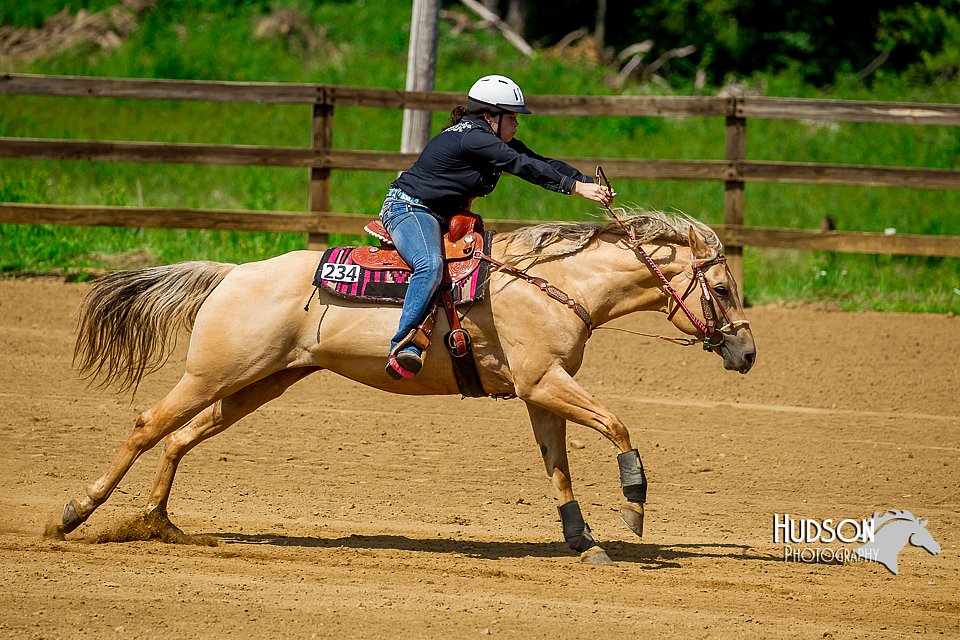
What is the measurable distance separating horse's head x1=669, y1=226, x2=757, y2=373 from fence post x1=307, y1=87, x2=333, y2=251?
604cm

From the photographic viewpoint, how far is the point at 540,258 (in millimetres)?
6484

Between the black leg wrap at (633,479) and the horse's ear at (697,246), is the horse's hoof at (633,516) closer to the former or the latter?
the black leg wrap at (633,479)

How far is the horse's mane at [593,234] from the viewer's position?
21.3 feet

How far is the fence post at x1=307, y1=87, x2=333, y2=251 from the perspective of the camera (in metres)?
11.8

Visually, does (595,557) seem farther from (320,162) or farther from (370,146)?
(370,146)

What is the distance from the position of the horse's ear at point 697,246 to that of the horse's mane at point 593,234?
3 centimetres

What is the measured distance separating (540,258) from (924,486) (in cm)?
341

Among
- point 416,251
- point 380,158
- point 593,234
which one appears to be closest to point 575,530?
point 593,234

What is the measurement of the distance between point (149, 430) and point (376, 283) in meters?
1.53

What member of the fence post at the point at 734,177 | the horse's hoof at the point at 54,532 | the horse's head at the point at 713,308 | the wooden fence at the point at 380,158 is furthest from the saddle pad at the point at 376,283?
the fence post at the point at 734,177

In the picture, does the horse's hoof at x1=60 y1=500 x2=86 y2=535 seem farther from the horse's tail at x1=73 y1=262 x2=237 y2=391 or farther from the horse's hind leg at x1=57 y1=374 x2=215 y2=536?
the horse's tail at x1=73 y1=262 x2=237 y2=391

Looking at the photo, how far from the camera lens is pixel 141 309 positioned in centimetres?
676

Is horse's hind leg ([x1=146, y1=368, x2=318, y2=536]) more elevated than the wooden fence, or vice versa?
the wooden fence

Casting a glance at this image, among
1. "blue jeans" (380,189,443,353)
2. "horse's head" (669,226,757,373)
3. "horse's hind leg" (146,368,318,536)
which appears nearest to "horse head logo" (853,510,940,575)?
"horse's head" (669,226,757,373)
